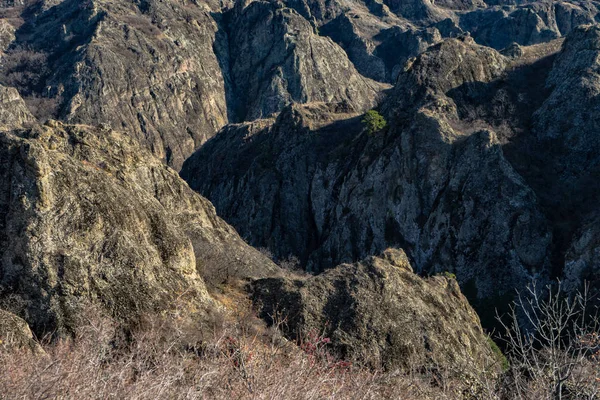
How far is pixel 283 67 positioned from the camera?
136375 millimetres

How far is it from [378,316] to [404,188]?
32.5 metres

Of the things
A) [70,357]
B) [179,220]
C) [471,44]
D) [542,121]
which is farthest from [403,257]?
[471,44]

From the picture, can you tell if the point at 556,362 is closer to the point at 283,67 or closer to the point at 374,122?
the point at 374,122

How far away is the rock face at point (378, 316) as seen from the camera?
76.4 feet

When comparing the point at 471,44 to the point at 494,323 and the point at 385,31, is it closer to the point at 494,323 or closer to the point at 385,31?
the point at 494,323

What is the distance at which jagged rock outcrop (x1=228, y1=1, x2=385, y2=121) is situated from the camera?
13325cm

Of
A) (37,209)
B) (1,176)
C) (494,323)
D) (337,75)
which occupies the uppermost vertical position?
(337,75)

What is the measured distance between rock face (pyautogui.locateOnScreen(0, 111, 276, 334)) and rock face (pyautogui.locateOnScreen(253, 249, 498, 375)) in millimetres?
4319

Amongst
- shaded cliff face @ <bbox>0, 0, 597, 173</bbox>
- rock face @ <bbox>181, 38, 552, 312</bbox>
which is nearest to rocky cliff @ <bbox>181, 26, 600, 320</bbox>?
rock face @ <bbox>181, 38, 552, 312</bbox>

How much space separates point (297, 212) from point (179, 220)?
1370 inches

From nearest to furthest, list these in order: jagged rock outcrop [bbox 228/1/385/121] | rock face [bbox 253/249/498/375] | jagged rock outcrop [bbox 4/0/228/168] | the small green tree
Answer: rock face [bbox 253/249/498/375] → the small green tree → jagged rock outcrop [bbox 4/0/228/168] → jagged rock outcrop [bbox 228/1/385/121]

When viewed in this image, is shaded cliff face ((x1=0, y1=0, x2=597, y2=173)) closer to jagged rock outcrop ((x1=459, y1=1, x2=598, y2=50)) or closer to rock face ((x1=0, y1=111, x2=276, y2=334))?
jagged rock outcrop ((x1=459, y1=1, x2=598, y2=50))

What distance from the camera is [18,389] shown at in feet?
29.3

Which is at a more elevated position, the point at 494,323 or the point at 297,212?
the point at 297,212
